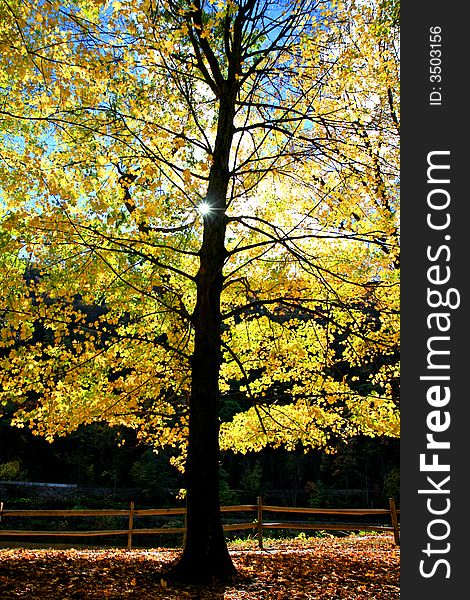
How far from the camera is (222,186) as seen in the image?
22.5 ft

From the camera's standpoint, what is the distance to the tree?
577cm

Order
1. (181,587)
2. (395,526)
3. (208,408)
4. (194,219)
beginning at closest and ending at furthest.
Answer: (181,587), (208,408), (194,219), (395,526)

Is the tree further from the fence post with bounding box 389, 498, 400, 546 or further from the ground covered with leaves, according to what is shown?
the fence post with bounding box 389, 498, 400, 546

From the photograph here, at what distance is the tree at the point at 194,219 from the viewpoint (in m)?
5.77

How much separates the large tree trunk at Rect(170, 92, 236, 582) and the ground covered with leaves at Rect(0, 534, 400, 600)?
366mm

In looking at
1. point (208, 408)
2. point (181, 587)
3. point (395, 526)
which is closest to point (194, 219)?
point (208, 408)

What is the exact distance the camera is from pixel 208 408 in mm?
6203

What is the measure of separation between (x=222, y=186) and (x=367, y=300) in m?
2.77

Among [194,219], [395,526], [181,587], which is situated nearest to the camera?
[181,587]

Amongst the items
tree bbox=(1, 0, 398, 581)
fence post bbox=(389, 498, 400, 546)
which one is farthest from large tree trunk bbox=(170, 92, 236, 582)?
fence post bbox=(389, 498, 400, 546)

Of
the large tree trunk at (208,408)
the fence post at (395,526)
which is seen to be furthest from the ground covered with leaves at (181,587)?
the fence post at (395,526)

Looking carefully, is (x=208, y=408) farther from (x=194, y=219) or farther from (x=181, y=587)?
(x=194, y=219)

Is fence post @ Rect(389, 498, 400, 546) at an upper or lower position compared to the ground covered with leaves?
lower

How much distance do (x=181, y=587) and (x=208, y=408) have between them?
6.57 ft
